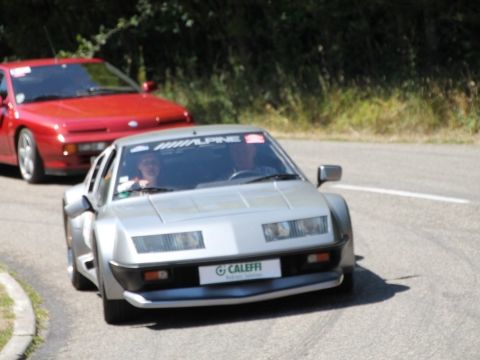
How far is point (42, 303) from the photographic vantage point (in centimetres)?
1041

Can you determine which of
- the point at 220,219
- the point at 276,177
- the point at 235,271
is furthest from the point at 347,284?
the point at 276,177

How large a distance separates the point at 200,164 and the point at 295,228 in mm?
1435

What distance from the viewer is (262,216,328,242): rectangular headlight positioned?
905 cm

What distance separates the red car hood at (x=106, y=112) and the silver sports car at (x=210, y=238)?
7100 millimetres

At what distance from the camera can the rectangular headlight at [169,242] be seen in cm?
899

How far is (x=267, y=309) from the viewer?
9.38 m

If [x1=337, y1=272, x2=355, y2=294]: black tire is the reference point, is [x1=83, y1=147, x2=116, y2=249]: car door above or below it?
above

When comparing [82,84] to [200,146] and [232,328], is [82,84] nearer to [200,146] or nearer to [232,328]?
[200,146]

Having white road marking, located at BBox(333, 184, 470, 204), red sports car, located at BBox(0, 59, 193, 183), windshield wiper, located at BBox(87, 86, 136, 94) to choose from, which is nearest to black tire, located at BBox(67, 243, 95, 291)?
white road marking, located at BBox(333, 184, 470, 204)

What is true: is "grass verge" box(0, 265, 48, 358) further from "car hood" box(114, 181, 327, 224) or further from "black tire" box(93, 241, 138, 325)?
"car hood" box(114, 181, 327, 224)

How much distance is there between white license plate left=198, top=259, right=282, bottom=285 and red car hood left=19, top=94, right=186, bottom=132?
27.8 ft

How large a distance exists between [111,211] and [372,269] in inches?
85.3

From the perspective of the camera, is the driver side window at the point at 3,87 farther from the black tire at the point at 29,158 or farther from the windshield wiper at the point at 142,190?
the windshield wiper at the point at 142,190

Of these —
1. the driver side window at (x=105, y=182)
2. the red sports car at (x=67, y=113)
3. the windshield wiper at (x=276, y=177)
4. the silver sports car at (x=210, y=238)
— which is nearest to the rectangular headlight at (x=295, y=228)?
the silver sports car at (x=210, y=238)
